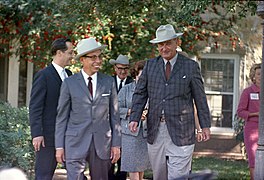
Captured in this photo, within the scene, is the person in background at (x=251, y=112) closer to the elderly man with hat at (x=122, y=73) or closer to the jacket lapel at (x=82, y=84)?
the elderly man with hat at (x=122, y=73)

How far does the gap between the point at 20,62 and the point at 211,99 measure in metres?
4.82

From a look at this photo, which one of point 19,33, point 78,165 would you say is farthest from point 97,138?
point 19,33

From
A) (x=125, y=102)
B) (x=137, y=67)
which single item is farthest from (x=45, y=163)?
(x=137, y=67)

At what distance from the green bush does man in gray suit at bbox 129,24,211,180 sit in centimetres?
206

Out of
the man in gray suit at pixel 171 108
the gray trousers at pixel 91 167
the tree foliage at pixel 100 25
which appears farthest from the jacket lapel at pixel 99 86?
the tree foliage at pixel 100 25

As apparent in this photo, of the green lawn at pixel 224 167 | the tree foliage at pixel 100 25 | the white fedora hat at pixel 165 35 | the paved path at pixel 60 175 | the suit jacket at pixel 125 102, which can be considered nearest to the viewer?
the white fedora hat at pixel 165 35

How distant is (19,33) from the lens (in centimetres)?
1467

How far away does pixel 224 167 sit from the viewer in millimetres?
14281

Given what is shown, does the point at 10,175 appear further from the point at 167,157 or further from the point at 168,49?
the point at 168,49

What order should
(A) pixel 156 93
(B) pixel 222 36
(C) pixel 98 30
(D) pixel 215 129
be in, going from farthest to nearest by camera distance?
(D) pixel 215 129 → (B) pixel 222 36 → (C) pixel 98 30 → (A) pixel 156 93

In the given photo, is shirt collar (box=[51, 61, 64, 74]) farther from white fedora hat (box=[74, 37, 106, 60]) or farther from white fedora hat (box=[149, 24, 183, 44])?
white fedora hat (box=[149, 24, 183, 44])

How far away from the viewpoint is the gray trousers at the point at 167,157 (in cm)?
737

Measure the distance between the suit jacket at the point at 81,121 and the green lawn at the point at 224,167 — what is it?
5.43 meters

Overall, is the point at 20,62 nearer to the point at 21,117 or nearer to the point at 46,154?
the point at 21,117
